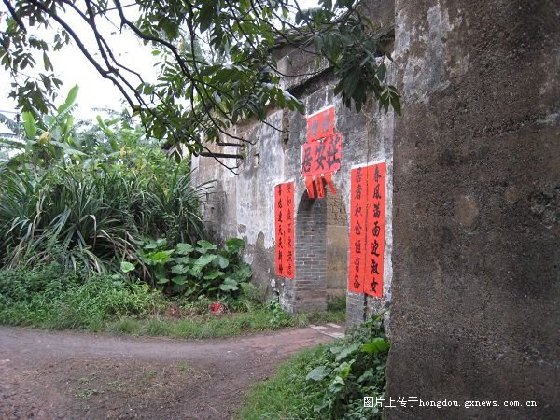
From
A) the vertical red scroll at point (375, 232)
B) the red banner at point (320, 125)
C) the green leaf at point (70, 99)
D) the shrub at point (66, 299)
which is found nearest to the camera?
the vertical red scroll at point (375, 232)

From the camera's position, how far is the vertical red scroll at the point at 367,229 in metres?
4.87

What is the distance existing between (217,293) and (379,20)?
461 centimetres

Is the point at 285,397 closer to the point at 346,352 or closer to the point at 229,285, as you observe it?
the point at 346,352

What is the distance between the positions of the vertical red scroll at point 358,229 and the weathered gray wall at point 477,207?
3.33 meters

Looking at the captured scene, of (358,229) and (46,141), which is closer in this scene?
(358,229)

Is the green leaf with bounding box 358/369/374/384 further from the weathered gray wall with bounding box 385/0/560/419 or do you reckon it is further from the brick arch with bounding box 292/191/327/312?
the brick arch with bounding box 292/191/327/312

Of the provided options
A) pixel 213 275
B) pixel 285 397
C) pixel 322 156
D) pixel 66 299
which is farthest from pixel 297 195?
pixel 66 299

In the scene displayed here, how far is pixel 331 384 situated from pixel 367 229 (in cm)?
193

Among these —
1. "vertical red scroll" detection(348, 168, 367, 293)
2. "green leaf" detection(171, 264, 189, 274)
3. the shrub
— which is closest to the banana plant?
the shrub

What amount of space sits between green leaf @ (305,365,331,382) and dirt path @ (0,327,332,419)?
2.20 ft

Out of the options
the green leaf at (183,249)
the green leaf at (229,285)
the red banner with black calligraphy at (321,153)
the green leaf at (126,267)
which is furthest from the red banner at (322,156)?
the green leaf at (126,267)

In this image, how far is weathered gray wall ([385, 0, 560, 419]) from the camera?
1345 millimetres

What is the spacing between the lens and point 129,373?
14.9 feet

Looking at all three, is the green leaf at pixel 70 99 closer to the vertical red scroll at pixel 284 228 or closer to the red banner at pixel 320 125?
the vertical red scroll at pixel 284 228
